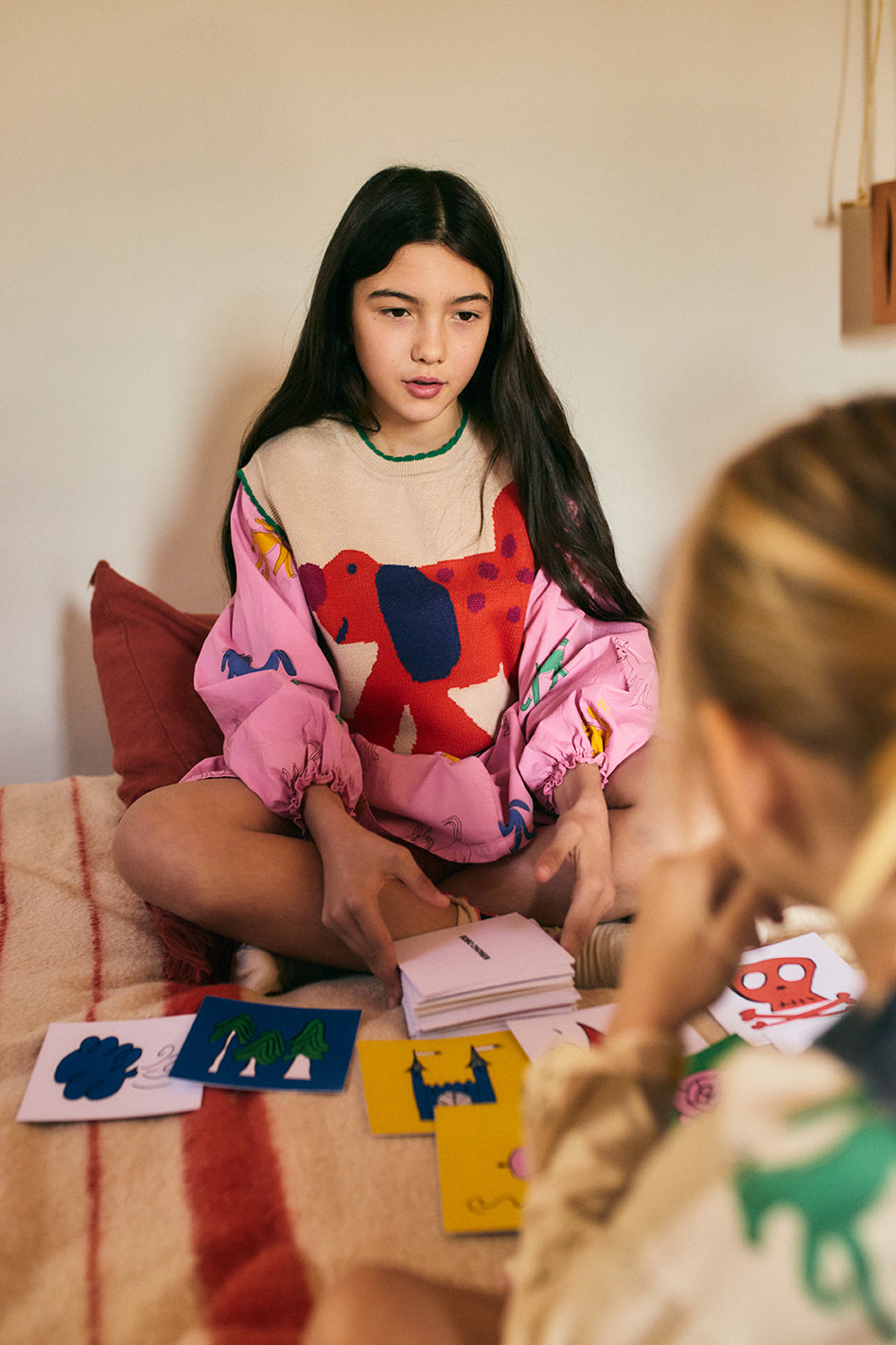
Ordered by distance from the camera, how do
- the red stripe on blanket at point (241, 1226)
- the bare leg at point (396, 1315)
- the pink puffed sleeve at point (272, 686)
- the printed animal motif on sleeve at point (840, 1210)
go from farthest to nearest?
the pink puffed sleeve at point (272, 686)
the red stripe on blanket at point (241, 1226)
the bare leg at point (396, 1315)
the printed animal motif on sleeve at point (840, 1210)

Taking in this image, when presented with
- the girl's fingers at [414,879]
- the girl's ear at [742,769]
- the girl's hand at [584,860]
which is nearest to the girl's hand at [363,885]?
the girl's fingers at [414,879]

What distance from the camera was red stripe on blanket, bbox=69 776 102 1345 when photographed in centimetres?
64

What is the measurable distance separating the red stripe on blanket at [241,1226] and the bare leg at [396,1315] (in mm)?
140

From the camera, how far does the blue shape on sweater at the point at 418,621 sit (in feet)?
4.08

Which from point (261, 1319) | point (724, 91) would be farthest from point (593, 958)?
point (724, 91)

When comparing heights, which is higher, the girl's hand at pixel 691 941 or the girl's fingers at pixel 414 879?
the girl's hand at pixel 691 941

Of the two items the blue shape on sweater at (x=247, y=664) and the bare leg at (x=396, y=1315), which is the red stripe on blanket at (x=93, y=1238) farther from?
the blue shape on sweater at (x=247, y=664)

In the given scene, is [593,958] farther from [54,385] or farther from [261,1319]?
[54,385]

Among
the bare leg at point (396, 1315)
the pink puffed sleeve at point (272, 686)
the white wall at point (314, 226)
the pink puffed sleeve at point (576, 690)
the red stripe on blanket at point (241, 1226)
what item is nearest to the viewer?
the bare leg at point (396, 1315)

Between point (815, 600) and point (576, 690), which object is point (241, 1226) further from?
point (576, 690)

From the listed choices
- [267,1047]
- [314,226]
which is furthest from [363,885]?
[314,226]

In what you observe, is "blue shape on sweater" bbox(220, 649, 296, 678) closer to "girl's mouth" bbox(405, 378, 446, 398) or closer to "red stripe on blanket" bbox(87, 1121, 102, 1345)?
"girl's mouth" bbox(405, 378, 446, 398)

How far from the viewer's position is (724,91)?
174 cm

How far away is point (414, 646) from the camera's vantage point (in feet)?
4.08
